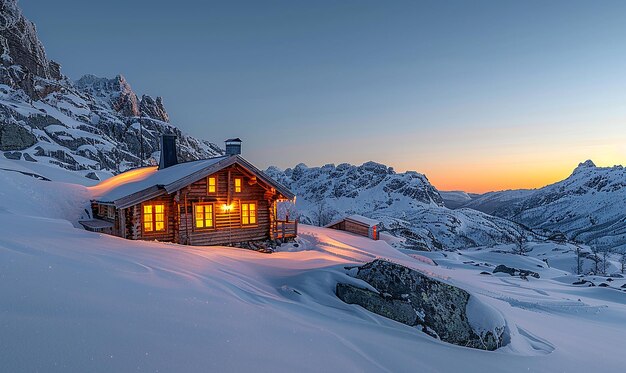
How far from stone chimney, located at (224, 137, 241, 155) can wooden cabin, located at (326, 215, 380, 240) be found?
17.9 meters

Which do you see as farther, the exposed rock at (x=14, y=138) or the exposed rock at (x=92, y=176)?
the exposed rock at (x=14, y=138)

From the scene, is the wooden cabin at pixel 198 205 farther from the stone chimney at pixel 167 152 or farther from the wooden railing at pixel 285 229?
the stone chimney at pixel 167 152

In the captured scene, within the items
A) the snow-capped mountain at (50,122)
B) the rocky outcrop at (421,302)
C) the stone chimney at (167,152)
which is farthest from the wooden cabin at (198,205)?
the snow-capped mountain at (50,122)

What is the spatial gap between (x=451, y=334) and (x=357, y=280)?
2080 mm

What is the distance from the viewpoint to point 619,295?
16141mm

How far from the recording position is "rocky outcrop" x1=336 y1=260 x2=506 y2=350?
21.1ft

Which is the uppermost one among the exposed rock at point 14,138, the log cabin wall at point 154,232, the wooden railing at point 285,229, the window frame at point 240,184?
the exposed rock at point 14,138

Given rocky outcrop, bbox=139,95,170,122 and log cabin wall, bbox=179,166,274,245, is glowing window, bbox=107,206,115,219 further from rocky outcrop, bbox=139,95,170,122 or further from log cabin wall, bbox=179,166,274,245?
rocky outcrop, bbox=139,95,170,122

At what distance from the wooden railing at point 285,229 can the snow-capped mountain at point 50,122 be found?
40.1 meters

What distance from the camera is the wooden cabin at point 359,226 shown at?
110 feet

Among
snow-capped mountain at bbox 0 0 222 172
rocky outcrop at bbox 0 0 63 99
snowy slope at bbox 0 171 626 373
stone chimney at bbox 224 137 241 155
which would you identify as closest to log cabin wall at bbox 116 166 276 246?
stone chimney at bbox 224 137 241 155

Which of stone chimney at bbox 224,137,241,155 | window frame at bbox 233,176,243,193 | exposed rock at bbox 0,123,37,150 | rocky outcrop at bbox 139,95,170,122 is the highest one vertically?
rocky outcrop at bbox 139,95,170,122

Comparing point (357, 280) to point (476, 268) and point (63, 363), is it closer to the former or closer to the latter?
point (63, 363)

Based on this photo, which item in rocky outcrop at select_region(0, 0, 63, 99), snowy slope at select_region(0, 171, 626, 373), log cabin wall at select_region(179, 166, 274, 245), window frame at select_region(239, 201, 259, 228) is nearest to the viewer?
snowy slope at select_region(0, 171, 626, 373)
